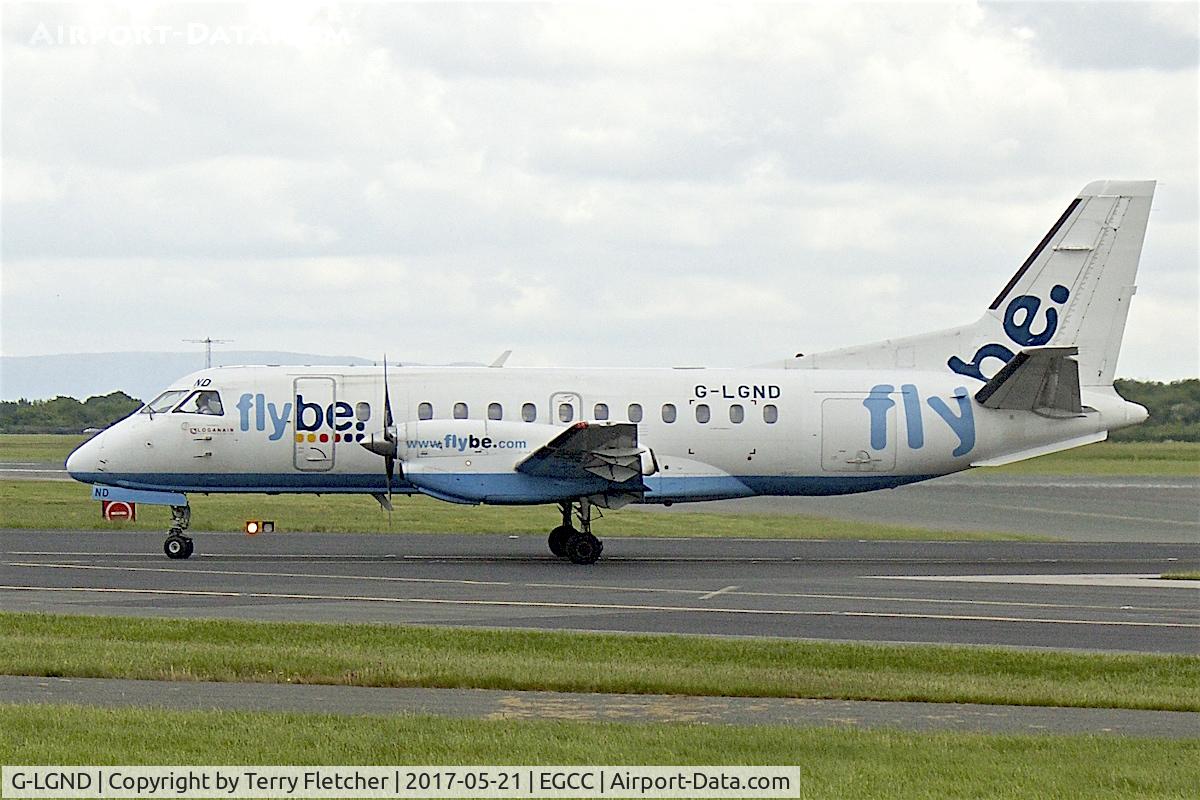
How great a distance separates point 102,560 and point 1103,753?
67.3 feet

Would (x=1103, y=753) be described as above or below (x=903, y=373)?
below

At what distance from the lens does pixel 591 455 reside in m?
27.3

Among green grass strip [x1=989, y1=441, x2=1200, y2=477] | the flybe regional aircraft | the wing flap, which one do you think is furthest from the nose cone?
green grass strip [x1=989, y1=441, x2=1200, y2=477]

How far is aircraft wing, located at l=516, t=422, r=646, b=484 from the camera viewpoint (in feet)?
87.3

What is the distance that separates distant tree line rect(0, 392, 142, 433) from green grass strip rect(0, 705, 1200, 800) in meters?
90.2

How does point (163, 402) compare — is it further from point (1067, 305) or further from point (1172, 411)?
point (1172, 411)

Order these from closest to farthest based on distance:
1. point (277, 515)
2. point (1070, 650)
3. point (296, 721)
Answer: point (296, 721) → point (1070, 650) → point (277, 515)

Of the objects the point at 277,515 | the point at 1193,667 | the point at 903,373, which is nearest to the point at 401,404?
the point at 903,373

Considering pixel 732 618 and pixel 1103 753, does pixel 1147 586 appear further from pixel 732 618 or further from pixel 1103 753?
pixel 1103 753

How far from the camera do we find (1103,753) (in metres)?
10.7

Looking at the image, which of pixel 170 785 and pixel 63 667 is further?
pixel 63 667

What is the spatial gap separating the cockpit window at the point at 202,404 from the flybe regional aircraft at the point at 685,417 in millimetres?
34

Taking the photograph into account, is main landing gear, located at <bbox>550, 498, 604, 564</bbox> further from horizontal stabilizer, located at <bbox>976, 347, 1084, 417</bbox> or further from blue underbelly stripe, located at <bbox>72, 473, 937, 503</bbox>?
horizontal stabilizer, located at <bbox>976, 347, 1084, 417</bbox>

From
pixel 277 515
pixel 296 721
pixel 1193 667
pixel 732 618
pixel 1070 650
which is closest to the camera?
pixel 296 721
